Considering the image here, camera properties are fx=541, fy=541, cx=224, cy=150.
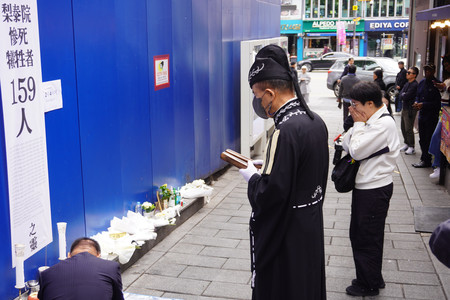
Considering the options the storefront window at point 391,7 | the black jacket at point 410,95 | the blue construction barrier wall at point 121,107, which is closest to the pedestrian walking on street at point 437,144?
the black jacket at point 410,95

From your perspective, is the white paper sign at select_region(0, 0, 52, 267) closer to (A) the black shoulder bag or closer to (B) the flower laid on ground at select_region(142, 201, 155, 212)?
(B) the flower laid on ground at select_region(142, 201, 155, 212)

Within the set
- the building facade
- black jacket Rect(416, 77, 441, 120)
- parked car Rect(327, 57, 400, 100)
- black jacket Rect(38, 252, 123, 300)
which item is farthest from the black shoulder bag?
the building facade

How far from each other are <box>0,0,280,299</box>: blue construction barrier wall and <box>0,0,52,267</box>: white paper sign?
10 cm

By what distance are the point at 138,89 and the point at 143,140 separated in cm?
62

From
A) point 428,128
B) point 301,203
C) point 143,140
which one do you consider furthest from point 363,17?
point 301,203

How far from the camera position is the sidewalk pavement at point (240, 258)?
5152mm

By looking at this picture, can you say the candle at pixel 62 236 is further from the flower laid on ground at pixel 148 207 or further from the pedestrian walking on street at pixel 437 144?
the pedestrian walking on street at pixel 437 144

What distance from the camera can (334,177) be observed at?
4859 mm

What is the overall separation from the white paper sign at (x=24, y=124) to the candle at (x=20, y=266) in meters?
0.15

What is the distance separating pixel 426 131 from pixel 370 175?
6141 mm

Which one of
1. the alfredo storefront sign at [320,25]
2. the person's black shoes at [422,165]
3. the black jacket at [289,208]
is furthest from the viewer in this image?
the alfredo storefront sign at [320,25]

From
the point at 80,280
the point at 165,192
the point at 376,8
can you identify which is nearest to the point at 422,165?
the point at 165,192

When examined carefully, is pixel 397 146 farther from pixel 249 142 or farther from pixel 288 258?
pixel 249 142

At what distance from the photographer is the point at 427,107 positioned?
→ 33.2 feet
